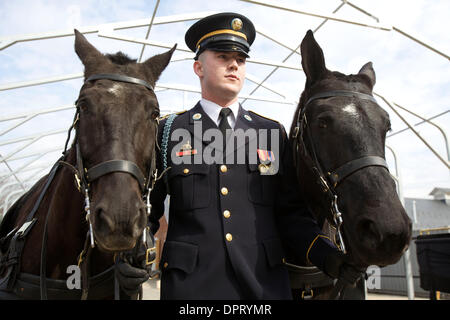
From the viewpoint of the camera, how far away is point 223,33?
2.24 meters

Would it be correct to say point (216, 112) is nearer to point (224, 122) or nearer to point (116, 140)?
point (224, 122)

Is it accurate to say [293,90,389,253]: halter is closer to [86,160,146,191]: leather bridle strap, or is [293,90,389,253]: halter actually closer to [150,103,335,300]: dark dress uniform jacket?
[150,103,335,300]: dark dress uniform jacket

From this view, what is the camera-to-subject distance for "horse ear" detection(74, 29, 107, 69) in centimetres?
218

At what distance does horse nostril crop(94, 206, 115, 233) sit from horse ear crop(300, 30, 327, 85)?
152cm

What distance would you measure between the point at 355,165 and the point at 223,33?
1.22 m

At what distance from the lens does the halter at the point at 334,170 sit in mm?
1658

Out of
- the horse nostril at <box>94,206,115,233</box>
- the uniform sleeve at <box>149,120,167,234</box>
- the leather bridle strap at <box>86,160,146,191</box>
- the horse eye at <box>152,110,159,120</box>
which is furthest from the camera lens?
the uniform sleeve at <box>149,120,167,234</box>

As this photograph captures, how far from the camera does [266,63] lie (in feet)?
28.8

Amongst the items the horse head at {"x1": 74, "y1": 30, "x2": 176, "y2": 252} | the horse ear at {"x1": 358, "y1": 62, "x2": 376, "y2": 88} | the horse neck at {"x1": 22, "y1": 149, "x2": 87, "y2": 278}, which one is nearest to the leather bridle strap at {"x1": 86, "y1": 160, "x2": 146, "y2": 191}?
the horse head at {"x1": 74, "y1": 30, "x2": 176, "y2": 252}

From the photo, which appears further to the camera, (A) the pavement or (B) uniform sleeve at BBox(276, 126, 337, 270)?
(A) the pavement

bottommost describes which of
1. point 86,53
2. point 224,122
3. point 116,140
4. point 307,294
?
point 307,294

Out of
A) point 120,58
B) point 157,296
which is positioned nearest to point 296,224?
point 120,58
